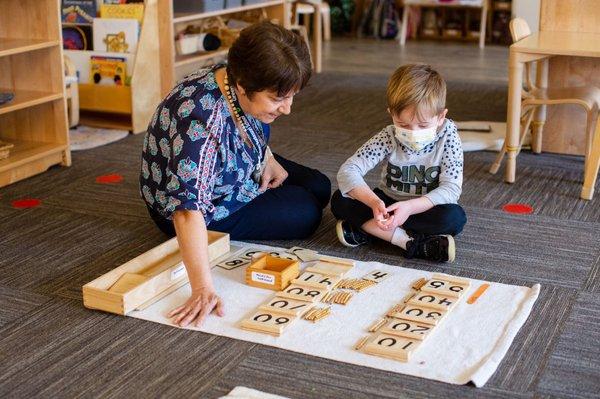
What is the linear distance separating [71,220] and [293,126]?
165cm

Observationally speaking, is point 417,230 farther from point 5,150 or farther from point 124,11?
point 124,11

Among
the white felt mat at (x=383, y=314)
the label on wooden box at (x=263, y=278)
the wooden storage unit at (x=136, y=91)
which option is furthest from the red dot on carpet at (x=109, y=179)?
the label on wooden box at (x=263, y=278)

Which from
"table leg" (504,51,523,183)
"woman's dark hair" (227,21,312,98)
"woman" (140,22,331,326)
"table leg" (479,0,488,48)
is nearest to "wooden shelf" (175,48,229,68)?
"woman" (140,22,331,326)

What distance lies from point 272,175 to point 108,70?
177 centimetres

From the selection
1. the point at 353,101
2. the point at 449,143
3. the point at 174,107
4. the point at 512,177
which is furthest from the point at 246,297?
the point at 353,101

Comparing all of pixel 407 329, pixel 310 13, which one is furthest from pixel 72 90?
pixel 310 13

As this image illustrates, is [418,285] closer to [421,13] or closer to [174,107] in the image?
[174,107]

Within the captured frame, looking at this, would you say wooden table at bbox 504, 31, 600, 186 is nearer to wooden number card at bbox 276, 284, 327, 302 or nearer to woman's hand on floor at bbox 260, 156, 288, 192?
woman's hand on floor at bbox 260, 156, 288, 192

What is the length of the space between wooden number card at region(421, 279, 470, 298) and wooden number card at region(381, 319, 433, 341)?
0.19 m

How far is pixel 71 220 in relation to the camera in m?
2.98

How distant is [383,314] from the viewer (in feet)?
7.18

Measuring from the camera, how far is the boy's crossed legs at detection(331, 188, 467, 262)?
255cm

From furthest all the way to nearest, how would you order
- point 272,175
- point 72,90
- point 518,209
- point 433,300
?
point 72,90
point 518,209
point 272,175
point 433,300

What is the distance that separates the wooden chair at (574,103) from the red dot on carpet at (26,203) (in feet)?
5.89
